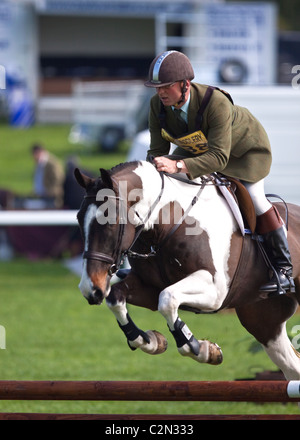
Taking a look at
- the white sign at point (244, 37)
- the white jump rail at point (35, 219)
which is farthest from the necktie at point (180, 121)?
the white sign at point (244, 37)

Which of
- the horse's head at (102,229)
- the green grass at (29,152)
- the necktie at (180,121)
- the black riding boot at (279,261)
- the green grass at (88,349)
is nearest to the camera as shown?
the horse's head at (102,229)

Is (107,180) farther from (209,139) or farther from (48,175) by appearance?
(48,175)

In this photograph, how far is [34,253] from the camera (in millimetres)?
14758

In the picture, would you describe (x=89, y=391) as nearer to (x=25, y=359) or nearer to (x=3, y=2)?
(x=25, y=359)

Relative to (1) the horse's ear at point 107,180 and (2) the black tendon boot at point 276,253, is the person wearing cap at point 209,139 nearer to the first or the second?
(2) the black tendon boot at point 276,253

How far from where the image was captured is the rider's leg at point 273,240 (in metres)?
4.89

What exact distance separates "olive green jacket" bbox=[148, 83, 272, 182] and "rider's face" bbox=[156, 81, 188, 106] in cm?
10

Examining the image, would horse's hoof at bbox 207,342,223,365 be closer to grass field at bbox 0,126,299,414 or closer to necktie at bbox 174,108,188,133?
necktie at bbox 174,108,188,133

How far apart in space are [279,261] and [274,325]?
557mm

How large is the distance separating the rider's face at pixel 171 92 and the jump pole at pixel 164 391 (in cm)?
151

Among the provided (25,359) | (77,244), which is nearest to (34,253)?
(77,244)

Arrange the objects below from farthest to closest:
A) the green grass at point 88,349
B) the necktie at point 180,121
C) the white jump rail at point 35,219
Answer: the white jump rail at point 35,219
the green grass at point 88,349
the necktie at point 180,121

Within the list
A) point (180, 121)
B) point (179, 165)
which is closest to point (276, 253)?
point (179, 165)

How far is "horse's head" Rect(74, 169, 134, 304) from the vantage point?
4.30 metres
